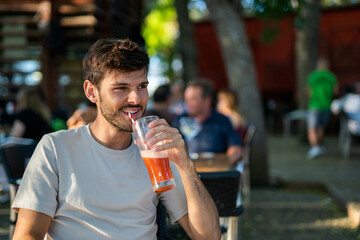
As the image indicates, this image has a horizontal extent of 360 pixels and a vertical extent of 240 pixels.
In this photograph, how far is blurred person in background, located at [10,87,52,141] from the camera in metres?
5.63

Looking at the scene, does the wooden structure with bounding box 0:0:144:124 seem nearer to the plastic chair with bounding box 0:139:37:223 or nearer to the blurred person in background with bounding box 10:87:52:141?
the blurred person in background with bounding box 10:87:52:141

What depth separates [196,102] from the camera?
5027 millimetres

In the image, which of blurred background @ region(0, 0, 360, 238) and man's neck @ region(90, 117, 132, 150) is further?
blurred background @ region(0, 0, 360, 238)

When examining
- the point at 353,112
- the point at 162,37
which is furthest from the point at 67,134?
the point at 162,37

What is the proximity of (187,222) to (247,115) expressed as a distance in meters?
5.27

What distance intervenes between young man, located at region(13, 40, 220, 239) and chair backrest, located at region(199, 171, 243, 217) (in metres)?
0.55

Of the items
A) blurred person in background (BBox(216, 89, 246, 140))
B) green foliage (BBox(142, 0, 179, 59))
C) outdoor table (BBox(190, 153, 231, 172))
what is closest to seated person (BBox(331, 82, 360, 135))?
blurred person in background (BBox(216, 89, 246, 140))

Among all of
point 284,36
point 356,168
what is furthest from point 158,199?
point 284,36

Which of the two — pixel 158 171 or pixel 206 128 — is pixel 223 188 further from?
pixel 206 128

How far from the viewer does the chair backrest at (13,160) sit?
10.9 ft

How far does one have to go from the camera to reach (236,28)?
7.04m

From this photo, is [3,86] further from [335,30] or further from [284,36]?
[335,30]

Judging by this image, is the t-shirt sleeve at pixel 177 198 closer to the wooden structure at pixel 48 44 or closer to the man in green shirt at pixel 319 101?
the man in green shirt at pixel 319 101

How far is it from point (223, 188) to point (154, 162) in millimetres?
899
